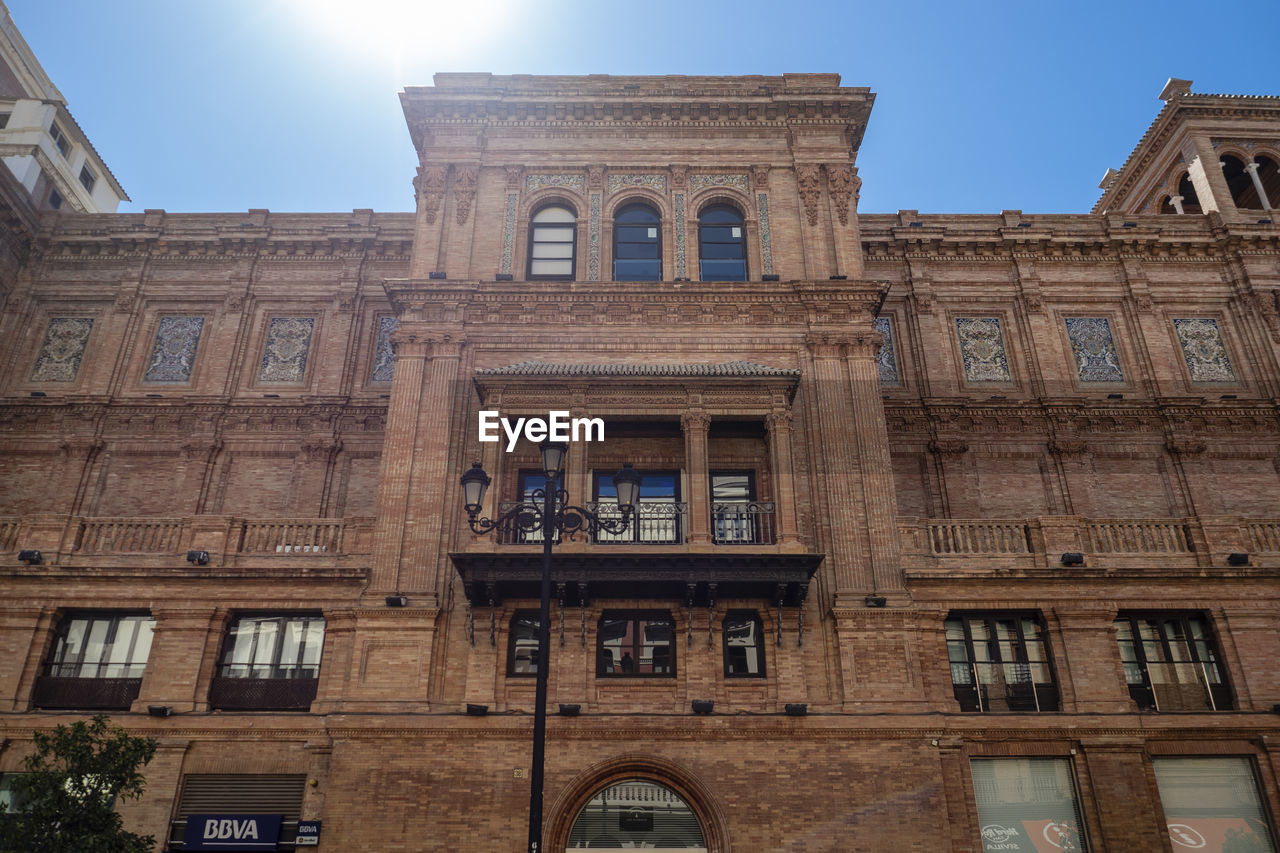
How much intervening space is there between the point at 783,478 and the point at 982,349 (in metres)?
10.9

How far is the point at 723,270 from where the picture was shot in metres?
22.3

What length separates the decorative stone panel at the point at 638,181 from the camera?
23203 mm

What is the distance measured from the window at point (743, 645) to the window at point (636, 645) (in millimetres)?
1112

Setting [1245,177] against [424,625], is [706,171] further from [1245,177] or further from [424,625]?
[1245,177]

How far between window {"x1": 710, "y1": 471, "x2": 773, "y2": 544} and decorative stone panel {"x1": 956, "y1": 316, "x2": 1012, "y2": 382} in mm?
9788

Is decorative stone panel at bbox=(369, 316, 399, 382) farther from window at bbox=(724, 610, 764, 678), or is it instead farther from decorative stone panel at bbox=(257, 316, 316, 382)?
window at bbox=(724, 610, 764, 678)

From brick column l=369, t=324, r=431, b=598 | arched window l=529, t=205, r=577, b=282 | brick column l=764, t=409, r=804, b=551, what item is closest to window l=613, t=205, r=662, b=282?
arched window l=529, t=205, r=577, b=282

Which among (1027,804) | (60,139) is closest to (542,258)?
(1027,804)

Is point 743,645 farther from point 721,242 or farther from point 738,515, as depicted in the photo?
point 721,242

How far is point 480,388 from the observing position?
64.1 ft

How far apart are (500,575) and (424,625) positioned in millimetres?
1943

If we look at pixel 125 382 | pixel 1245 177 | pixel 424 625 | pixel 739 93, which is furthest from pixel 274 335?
pixel 1245 177

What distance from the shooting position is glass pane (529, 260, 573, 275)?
22.3 m

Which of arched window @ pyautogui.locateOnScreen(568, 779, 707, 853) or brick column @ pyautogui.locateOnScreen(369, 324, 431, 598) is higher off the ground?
brick column @ pyautogui.locateOnScreen(369, 324, 431, 598)
